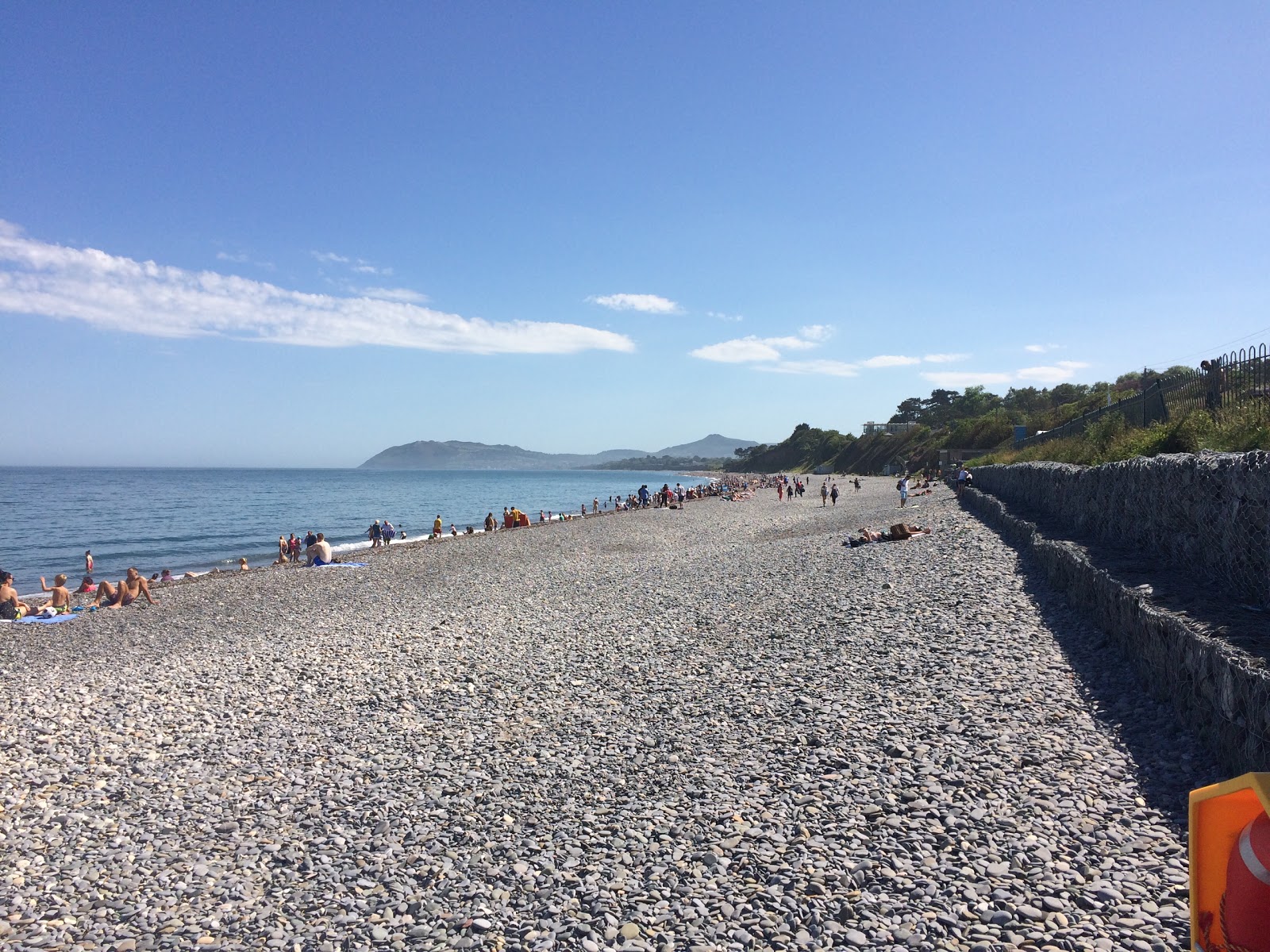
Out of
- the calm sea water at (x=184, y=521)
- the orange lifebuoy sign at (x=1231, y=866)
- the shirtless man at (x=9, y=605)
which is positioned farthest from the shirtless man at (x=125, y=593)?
the orange lifebuoy sign at (x=1231, y=866)

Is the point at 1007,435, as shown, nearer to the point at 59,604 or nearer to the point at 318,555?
the point at 318,555

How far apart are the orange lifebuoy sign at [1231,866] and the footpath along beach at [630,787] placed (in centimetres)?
134

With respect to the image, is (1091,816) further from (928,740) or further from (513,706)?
(513,706)

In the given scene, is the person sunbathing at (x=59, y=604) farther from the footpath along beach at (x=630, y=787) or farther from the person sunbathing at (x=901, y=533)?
the person sunbathing at (x=901, y=533)

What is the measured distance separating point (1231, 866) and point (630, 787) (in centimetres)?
422

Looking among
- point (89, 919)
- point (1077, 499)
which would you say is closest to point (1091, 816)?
point (89, 919)

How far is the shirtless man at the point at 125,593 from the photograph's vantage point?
57.4ft

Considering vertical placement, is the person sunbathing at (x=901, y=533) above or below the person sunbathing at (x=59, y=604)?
above

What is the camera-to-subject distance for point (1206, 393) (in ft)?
34.1

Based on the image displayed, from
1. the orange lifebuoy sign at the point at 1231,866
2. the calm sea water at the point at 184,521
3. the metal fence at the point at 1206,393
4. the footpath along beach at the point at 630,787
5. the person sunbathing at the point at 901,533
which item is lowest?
the calm sea water at the point at 184,521

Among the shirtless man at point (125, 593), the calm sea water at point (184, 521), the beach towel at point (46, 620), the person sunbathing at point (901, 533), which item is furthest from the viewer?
the calm sea water at point (184, 521)

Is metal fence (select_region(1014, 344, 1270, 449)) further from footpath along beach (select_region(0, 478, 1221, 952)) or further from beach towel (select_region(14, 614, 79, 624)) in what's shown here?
beach towel (select_region(14, 614, 79, 624))

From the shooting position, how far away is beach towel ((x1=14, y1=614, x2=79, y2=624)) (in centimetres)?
1541

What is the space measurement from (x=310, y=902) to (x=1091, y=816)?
4.79m
